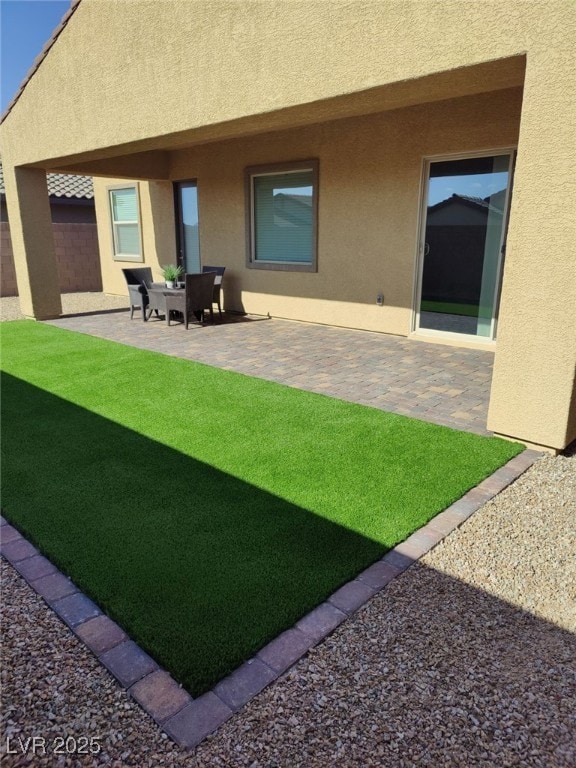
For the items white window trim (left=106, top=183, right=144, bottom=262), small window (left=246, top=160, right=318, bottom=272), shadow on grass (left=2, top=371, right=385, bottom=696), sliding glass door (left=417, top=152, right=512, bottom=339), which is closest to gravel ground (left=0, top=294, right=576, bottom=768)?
shadow on grass (left=2, top=371, right=385, bottom=696)

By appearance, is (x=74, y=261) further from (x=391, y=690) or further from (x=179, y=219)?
(x=391, y=690)

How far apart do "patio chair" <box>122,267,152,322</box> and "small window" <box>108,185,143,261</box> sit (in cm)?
252

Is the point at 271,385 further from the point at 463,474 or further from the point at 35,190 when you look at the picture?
the point at 35,190

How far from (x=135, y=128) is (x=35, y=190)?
433 cm

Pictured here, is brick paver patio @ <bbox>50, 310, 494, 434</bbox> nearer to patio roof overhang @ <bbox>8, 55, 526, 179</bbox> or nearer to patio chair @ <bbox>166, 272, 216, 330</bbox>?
patio chair @ <bbox>166, 272, 216, 330</bbox>

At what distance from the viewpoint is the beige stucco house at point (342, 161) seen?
3678mm

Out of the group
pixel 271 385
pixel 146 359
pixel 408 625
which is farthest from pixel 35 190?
pixel 408 625

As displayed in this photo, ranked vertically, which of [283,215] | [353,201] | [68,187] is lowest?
[283,215]

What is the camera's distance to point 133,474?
386 centimetres

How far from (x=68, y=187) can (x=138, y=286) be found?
938 cm

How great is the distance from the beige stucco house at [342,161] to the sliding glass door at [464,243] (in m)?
0.03

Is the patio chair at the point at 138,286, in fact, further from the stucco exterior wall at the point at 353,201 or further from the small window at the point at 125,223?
the small window at the point at 125,223

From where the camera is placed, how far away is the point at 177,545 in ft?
9.78

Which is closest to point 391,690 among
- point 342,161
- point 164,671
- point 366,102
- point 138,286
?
point 164,671
